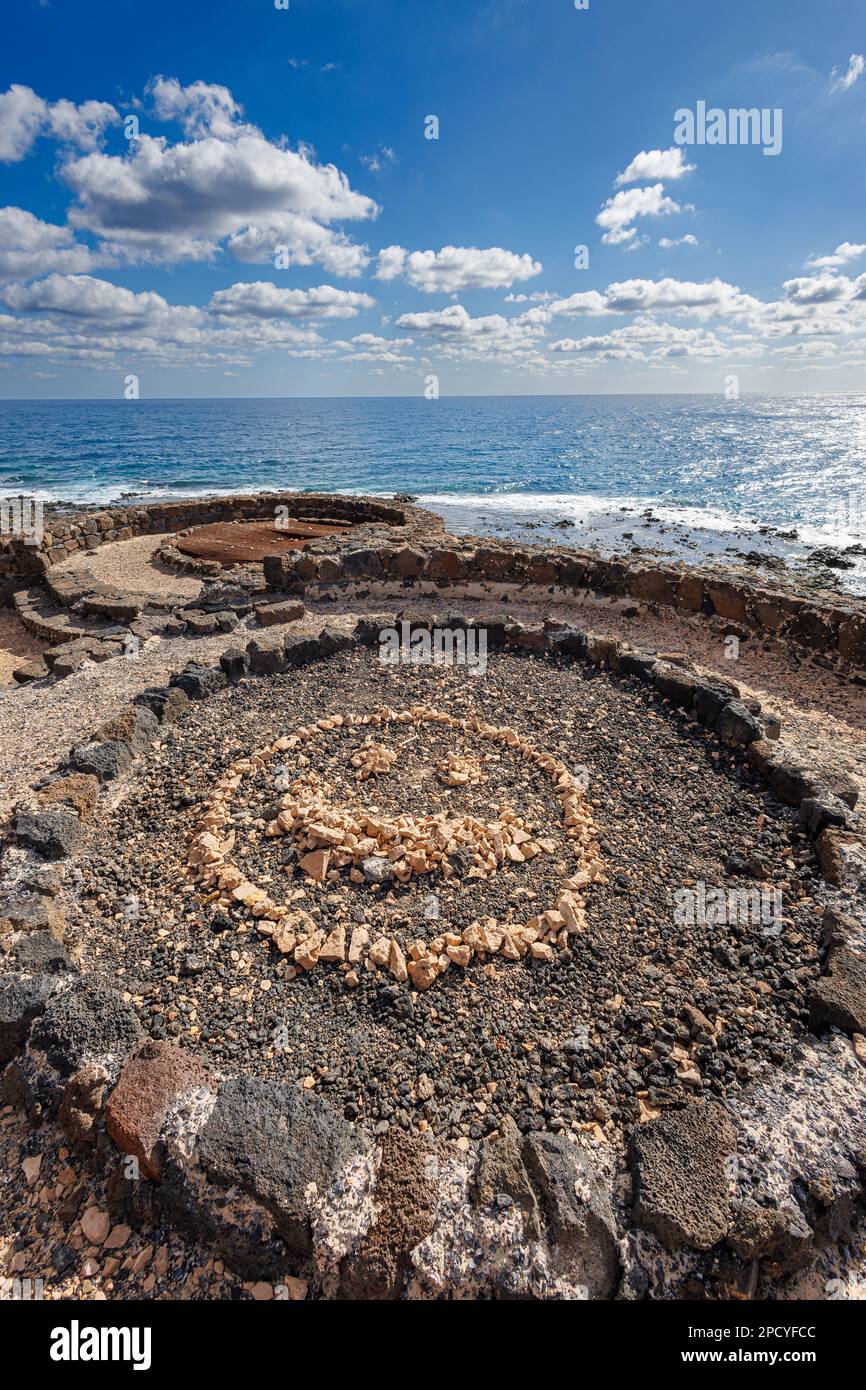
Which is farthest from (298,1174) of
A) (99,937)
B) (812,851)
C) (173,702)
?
(173,702)

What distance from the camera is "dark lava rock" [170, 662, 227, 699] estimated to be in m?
10.1

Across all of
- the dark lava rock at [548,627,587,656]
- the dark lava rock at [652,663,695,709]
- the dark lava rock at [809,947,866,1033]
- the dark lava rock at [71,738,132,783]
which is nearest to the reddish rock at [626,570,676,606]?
the dark lava rock at [548,627,587,656]

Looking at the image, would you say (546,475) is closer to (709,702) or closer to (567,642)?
(567,642)

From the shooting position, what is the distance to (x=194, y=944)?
5.74 m

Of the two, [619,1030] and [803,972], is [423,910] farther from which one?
[803,972]

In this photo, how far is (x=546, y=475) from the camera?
53156 millimetres

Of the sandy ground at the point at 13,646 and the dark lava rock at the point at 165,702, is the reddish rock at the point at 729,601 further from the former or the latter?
the sandy ground at the point at 13,646

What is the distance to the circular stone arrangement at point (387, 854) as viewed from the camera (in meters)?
5.58

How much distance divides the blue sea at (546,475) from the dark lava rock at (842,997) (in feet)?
74.9

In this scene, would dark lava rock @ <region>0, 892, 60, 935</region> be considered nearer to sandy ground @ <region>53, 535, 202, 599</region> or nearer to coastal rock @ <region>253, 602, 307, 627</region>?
coastal rock @ <region>253, 602, 307, 627</region>

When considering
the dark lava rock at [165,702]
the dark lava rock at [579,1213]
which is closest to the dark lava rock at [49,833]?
the dark lava rock at [165,702]

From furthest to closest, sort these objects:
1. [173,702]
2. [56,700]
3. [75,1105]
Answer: [56,700]
[173,702]
[75,1105]

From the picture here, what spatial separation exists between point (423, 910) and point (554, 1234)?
2772 millimetres

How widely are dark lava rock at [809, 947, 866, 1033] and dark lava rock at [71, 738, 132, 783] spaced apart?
7.90 metres
